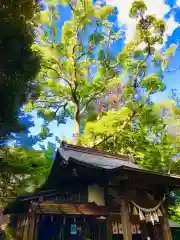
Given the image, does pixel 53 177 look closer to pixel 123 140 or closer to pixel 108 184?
pixel 108 184

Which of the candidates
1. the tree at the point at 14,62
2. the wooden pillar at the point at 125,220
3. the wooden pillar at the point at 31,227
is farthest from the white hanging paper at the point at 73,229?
the tree at the point at 14,62

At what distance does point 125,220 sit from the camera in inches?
272

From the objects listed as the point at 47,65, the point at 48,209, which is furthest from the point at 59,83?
the point at 48,209

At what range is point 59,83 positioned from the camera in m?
17.3

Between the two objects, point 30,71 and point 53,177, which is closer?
point 30,71

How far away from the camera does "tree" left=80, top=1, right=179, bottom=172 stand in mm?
14328

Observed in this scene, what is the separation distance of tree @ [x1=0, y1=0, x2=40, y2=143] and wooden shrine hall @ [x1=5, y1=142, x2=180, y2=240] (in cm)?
269

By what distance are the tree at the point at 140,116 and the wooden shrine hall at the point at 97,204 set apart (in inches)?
220

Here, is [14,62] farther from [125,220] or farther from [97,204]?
[125,220]

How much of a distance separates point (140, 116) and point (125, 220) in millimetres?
8908

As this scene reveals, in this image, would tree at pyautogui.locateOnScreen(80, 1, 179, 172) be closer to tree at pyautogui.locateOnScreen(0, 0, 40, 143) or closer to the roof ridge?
the roof ridge

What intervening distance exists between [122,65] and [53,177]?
11.0 metres

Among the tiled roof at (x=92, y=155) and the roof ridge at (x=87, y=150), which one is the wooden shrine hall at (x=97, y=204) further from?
the roof ridge at (x=87, y=150)

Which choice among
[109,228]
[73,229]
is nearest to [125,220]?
[109,228]
